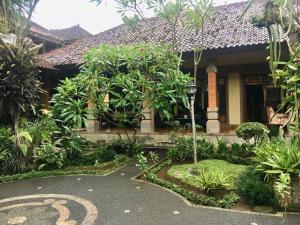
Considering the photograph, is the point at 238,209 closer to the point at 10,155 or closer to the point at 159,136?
the point at 10,155

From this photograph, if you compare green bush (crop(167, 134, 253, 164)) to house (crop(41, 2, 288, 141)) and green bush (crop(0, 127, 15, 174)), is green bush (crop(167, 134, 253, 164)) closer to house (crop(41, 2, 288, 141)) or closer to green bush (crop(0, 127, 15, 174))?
house (crop(41, 2, 288, 141))

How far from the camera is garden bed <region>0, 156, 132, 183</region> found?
738cm

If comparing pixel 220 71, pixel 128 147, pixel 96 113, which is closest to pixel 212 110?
pixel 220 71

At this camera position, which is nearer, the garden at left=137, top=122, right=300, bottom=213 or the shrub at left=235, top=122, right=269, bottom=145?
the garden at left=137, top=122, right=300, bottom=213

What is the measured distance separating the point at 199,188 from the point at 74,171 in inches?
137

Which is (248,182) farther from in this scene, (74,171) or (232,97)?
→ (232,97)

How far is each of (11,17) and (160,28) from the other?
25.8ft

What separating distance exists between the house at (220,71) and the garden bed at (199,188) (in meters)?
3.71

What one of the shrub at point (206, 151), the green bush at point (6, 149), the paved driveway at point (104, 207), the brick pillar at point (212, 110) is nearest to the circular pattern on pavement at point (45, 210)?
the paved driveway at point (104, 207)

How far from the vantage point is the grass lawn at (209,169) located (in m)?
6.52

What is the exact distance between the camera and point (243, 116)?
45.6 feet

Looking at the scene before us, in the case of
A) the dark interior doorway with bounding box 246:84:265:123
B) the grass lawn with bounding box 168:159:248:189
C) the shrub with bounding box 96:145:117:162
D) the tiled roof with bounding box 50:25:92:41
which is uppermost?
the tiled roof with bounding box 50:25:92:41

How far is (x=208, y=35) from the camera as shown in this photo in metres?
11.9

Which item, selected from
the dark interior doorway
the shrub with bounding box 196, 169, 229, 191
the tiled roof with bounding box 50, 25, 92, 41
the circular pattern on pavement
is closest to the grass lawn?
the shrub with bounding box 196, 169, 229, 191
